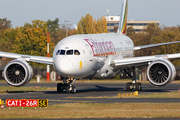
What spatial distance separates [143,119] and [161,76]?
16123 mm

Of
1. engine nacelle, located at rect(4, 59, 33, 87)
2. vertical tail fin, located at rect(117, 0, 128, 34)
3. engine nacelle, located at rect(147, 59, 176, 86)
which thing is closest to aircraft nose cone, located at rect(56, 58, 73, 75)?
Answer: engine nacelle, located at rect(4, 59, 33, 87)

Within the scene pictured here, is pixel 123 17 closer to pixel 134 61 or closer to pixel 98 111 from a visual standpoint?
Answer: pixel 134 61

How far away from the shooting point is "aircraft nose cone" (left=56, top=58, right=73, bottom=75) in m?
31.7

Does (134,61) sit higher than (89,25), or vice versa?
(89,25)

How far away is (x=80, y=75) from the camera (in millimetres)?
33625

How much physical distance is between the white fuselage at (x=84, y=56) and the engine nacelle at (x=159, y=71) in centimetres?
513

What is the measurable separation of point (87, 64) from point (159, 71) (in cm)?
637

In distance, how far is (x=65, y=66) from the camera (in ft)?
104

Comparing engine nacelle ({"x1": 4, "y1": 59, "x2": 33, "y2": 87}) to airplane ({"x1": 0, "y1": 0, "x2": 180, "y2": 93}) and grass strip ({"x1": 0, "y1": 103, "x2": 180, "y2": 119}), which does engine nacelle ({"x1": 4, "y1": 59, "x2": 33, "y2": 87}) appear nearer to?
airplane ({"x1": 0, "y1": 0, "x2": 180, "y2": 93})

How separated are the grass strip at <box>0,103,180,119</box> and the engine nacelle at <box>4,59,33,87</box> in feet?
37.8

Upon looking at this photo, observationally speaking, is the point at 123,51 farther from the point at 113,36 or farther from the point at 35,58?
the point at 35,58

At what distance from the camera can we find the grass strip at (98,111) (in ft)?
64.2

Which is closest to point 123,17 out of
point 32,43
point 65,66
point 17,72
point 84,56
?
point 84,56

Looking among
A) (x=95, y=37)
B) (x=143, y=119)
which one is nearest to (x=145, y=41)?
(x=95, y=37)
